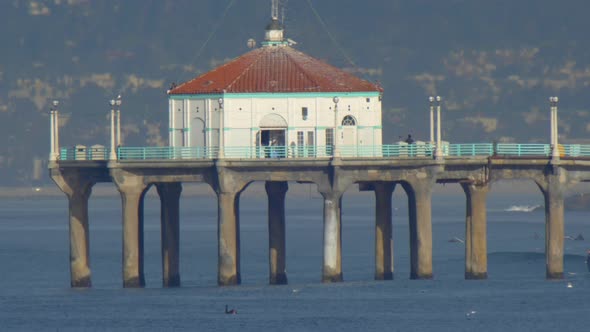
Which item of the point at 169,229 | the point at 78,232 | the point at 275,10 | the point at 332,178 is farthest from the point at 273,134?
the point at 78,232

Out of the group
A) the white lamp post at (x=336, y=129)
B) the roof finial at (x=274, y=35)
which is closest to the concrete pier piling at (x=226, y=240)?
the white lamp post at (x=336, y=129)

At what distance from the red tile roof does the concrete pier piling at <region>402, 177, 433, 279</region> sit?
250 inches

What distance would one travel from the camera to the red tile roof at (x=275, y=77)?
107 metres

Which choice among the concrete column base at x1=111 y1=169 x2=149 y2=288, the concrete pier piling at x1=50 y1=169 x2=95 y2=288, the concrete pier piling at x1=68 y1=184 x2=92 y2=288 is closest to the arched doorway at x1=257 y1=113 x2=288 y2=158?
the concrete column base at x1=111 y1=169 x2=149 y2=288

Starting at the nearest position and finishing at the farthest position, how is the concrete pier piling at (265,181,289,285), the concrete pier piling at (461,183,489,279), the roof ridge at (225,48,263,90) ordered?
the concrete pier piling at (461,183,489,279), the roof ridge at (225,48,263,90), the concrete pier piling at (265,181,289,285)

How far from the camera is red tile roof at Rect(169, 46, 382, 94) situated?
107m

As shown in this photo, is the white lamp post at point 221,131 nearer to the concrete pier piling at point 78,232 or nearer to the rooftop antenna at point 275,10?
the rooftop antenna at point 275,10

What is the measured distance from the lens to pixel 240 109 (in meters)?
107

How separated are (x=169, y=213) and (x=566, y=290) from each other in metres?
21.4

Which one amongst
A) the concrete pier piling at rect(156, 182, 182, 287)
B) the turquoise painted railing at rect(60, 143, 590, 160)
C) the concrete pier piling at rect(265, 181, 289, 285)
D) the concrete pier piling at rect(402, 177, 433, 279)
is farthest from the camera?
the concrete pier piling at rect(265, 181, 289, 285)

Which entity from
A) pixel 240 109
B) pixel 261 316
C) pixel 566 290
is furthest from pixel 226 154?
pixel 566 290

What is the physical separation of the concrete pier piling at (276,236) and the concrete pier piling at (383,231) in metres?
5.21

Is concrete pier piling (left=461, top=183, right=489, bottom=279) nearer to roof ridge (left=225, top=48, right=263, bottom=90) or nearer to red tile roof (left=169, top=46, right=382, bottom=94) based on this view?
red tile roof (left=169, top=46, right=382, bottom=94)

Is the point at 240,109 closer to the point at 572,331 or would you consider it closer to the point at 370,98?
the point at 370,98
